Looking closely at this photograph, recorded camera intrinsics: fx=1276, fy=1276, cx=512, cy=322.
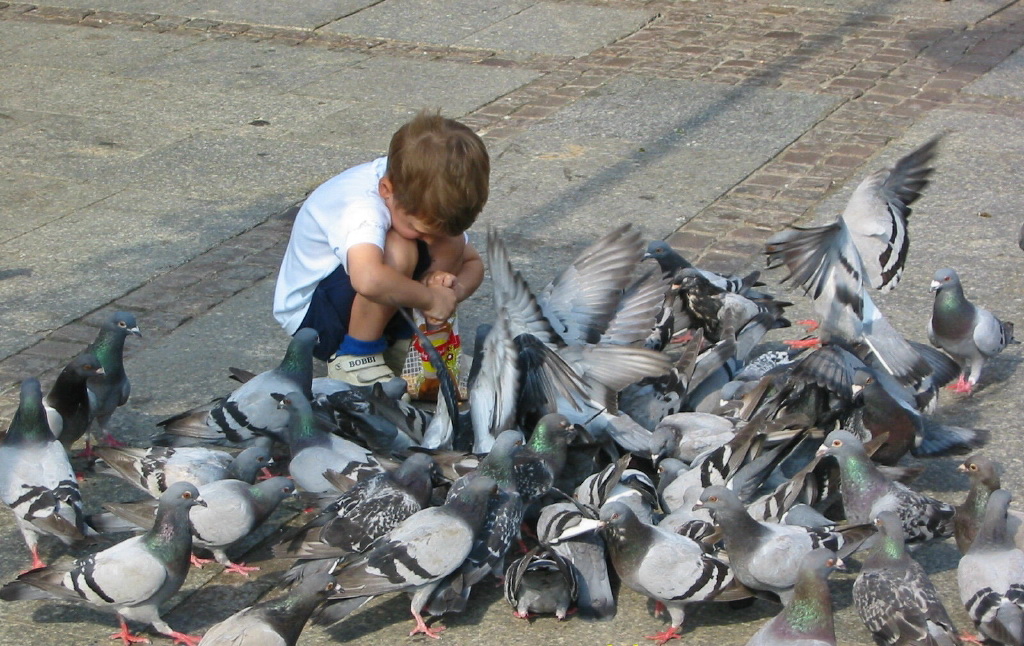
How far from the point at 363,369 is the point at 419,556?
150cm

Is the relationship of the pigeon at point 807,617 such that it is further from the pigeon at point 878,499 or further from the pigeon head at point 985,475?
the pigeon head at point 985,475

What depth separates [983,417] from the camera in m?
5.24

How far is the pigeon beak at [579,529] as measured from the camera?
394cm

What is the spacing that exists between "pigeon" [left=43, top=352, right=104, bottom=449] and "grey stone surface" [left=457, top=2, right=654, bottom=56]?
6.37m

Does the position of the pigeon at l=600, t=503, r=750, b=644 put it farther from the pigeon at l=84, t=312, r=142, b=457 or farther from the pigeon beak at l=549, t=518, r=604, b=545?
the pigeon at l=84, t=312, r=142, b=457

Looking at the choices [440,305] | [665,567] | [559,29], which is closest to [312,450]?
[440,305]

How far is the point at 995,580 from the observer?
3.71 metres

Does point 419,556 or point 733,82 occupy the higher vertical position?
point 419,556

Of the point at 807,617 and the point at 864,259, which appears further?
the point at 864,259

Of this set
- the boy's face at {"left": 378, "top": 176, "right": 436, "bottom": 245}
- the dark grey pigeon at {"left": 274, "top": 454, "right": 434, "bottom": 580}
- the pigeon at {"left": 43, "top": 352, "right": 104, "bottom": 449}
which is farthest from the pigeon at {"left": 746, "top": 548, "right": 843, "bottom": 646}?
the pigeon at {"left": 43, "top": 352, "right": 104, "bottom": 449}

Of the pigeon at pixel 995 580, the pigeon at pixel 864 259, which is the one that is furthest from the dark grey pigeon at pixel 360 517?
the pigeon at pixel 864 259

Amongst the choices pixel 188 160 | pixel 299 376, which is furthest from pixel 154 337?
pixel 188 160

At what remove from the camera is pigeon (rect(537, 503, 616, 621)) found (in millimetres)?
3965

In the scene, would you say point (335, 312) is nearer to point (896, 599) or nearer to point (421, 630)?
point (421, 630)
